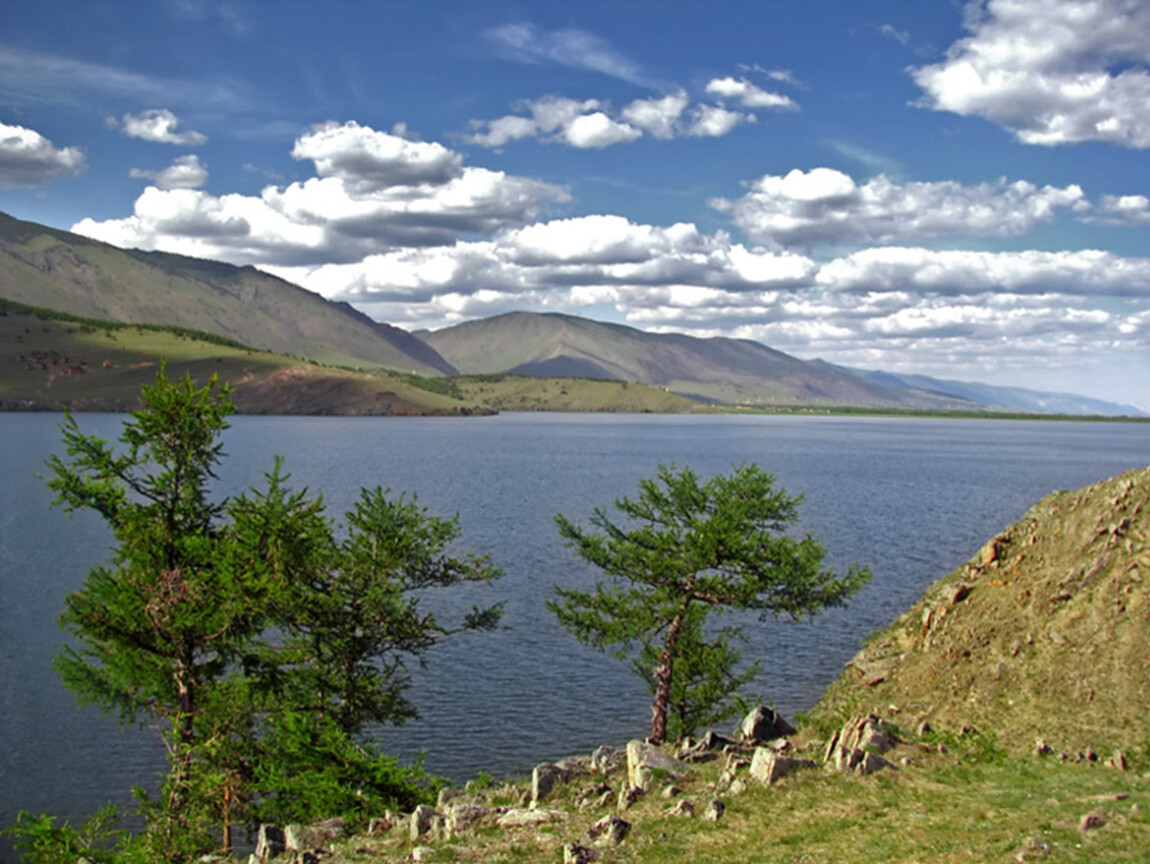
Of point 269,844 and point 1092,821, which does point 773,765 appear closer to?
point 1092,821

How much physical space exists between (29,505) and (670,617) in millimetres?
100391

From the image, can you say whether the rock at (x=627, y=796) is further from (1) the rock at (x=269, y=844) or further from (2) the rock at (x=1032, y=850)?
(1) the rock at (x=269, y=844)

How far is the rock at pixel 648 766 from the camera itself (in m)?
23.1

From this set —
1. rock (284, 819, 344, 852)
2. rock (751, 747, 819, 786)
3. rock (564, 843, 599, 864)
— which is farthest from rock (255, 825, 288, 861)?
rock (751, 747, 819, 786)

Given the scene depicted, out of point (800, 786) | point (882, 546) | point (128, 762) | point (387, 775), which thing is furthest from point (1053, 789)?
point (882, 546)

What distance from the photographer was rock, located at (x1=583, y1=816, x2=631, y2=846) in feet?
63.0

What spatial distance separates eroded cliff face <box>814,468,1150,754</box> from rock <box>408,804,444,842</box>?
15.3 m

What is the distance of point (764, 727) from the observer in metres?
29.2

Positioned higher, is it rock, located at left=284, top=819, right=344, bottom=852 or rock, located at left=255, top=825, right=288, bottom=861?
rock, located at left=284, top=819, right=344, bottom=852

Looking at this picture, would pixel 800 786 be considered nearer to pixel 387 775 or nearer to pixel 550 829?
pixel 550 829

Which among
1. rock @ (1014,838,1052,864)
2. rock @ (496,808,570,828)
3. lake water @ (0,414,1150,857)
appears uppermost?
rock @ (1014,838,1052,864)

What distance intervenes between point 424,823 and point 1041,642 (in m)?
20.9

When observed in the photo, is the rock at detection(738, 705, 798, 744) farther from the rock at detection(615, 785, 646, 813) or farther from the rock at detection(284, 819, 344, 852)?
the rock at detection(284, 819, 344, 852)

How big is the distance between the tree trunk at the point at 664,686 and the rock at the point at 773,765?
1330 cm
